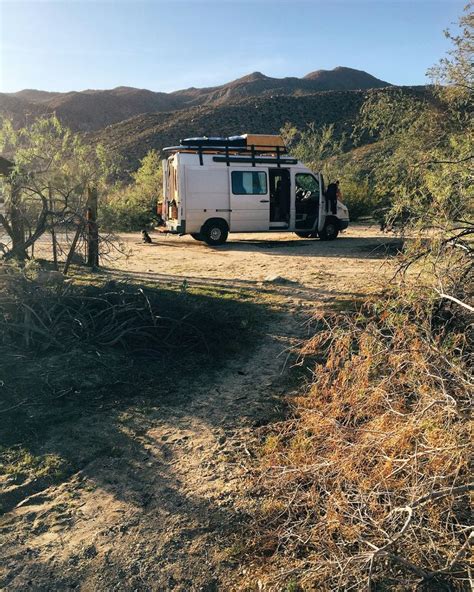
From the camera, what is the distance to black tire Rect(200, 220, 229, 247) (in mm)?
13250

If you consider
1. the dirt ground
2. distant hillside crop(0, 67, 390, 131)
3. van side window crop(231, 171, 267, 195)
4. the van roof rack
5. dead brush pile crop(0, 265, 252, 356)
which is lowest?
the dirt ground

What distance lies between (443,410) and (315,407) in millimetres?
1432

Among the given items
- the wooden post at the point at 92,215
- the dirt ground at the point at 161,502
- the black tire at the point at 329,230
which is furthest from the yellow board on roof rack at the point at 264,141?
the dirt ground at the point at 161,502

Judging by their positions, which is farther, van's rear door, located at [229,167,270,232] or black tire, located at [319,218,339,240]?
black tire, located at [319,218,339,240]

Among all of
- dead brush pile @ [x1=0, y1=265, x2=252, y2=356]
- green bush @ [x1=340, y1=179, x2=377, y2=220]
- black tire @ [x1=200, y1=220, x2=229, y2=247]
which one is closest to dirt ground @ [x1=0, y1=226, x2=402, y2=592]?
dead brush pile @ [x1=0, y1=265, x2=252, y2=356]

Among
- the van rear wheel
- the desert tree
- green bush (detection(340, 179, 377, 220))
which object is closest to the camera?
the desert tree

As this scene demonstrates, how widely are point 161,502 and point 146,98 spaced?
10733 cm

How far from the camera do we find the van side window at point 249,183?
13078 mm

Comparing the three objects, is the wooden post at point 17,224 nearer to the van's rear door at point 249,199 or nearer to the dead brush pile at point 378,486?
the dead brush pile at point 378,486

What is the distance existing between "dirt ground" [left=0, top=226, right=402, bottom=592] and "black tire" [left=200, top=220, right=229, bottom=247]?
7491mm

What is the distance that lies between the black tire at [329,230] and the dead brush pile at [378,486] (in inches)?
423

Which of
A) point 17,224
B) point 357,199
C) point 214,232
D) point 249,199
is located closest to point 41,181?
point 17,224

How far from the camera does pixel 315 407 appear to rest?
437 cm

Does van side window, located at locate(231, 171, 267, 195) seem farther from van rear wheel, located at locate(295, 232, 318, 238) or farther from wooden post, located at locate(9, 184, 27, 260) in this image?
wooden post, located at locate(9, 184, 27, 260)
